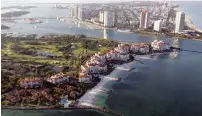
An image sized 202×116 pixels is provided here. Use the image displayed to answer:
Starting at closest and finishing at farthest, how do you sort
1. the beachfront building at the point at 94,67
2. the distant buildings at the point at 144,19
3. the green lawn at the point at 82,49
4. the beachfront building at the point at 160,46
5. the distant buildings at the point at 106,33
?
the beachfront building at the point at 94,67, the green lawn at the point at 82,49, the beachfront building at the point at 160,46, the distant buildings at the point at 106,33, the distant buildings at the point at 144,19

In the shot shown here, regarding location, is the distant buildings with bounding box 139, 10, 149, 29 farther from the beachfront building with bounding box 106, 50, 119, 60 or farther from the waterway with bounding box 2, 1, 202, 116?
the beachfront building with bounding box 106, 50, 119, 60

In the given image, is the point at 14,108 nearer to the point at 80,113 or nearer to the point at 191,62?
the point at 80,113

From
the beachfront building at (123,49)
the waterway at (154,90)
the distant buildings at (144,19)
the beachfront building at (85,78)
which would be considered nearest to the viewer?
the waterway at (154,90)

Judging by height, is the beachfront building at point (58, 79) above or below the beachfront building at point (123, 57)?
below

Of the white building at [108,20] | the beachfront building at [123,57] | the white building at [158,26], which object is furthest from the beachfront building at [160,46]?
the white building at [108,20]

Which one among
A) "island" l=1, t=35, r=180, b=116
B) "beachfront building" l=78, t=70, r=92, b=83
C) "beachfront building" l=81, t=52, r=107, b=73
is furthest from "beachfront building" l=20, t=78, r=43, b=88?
"beachfront building" l=81, t=52, r=107, b=73

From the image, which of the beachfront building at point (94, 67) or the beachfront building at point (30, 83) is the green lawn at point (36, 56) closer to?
the beachfront building at point (94, 67)

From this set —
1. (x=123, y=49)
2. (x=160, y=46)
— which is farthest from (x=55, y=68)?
(x=160, y=46)
